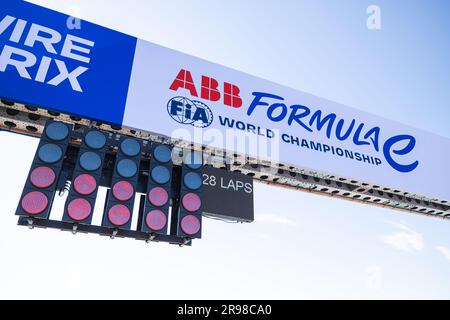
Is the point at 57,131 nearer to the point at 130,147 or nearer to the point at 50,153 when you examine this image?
the point at 50,153

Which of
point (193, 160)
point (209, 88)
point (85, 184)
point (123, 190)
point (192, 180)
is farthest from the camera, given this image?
point (209, 88)

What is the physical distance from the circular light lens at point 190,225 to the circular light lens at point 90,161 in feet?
5.86

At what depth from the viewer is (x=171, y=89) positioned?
7883 millimetres

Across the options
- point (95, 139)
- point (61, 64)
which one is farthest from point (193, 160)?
point (61, 64)

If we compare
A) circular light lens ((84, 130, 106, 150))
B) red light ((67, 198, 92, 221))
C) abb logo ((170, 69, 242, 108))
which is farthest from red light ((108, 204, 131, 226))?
abb logo ((170, 69, 242, 108))

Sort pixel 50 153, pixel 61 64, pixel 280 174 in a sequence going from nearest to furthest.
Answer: pixel 50 153 < pixel 61 64 < pixel 280 174

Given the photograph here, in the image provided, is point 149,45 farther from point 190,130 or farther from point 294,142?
point 294,142

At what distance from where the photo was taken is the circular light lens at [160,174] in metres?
6.48

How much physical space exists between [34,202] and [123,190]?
4.44ft

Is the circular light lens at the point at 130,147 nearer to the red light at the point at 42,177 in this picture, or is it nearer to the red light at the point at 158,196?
the red light at the point at 158,196

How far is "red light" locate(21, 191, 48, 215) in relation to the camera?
5.23 metres

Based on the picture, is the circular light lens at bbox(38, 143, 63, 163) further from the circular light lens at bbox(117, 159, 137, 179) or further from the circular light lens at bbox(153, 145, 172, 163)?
the circular light lens at bbox(153, 145, 172, 163)

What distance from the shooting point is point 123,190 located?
6012 mm
